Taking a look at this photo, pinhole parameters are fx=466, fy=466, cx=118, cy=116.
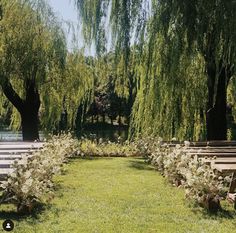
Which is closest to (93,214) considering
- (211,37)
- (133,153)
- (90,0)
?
(211,37)

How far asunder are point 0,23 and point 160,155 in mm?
7059

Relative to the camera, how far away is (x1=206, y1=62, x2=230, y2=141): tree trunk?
385 inches

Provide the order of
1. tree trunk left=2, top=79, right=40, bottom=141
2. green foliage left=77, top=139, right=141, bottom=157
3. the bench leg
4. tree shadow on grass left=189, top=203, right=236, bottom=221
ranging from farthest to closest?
tree trunk left=2, top=79, right=40, bottom=141, green foliage left=77, top=139, right=141, bottom=157, the bench leg, tree shadow on grass left=189, top=203, right=236, bottom=221

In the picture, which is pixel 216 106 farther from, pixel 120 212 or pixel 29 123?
pixel 29 123

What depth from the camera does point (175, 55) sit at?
29.9 feet

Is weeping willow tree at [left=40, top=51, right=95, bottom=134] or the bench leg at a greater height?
weeping willow tree at [left=40, top=51, right=95, bottom=134]

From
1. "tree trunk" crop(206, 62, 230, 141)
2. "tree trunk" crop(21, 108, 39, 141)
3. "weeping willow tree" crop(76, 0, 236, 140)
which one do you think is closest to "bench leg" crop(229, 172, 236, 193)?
"weeping willow tree" crop(76, 0, 236, 140)

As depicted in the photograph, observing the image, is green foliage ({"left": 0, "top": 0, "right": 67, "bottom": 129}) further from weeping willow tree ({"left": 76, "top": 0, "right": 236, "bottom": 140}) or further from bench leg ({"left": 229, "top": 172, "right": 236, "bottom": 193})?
bench leg ({"left": 229, "top": 172, "right": 236, "bottom": 193})

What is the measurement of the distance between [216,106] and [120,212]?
5516mm

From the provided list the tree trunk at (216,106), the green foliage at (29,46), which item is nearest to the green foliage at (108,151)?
the green foliage at (29,46)

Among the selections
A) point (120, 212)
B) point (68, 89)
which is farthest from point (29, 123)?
point (120, 212)

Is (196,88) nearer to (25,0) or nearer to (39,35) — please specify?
(39,35)

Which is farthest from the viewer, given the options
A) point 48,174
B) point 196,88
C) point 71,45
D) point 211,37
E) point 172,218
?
point 71,45

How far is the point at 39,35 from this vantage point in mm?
14125
